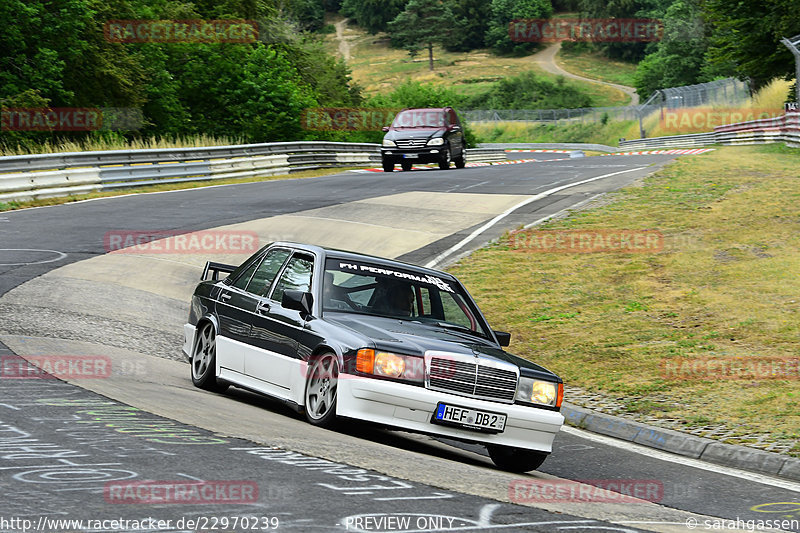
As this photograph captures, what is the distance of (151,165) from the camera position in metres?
29.8

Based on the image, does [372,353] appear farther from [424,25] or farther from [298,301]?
[424,25]

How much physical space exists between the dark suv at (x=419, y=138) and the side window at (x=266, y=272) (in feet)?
83.0

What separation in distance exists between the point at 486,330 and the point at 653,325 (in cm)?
524

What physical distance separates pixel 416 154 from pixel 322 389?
27.4 meters

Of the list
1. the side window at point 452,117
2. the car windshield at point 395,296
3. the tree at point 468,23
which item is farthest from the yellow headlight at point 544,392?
the tree at point 468,23

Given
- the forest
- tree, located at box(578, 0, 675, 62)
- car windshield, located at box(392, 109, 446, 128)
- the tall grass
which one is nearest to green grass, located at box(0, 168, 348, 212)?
the tall grass

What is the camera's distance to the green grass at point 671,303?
10.7 metres

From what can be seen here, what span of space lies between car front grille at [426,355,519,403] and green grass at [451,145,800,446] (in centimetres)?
271

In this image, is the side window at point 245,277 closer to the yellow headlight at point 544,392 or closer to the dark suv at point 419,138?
the yellow headlight at point 544,392

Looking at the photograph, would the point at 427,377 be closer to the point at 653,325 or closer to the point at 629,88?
the point at 653,325

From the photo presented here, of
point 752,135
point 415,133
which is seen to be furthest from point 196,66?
point 752,135

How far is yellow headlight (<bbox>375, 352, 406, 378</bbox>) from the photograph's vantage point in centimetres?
764

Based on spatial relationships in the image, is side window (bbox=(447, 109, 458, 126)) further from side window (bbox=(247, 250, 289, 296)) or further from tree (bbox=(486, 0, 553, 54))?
tree (bbox=(486, 0, 553, 54))

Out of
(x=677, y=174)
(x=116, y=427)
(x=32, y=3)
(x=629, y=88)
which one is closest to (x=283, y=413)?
(x=116, y=427)
